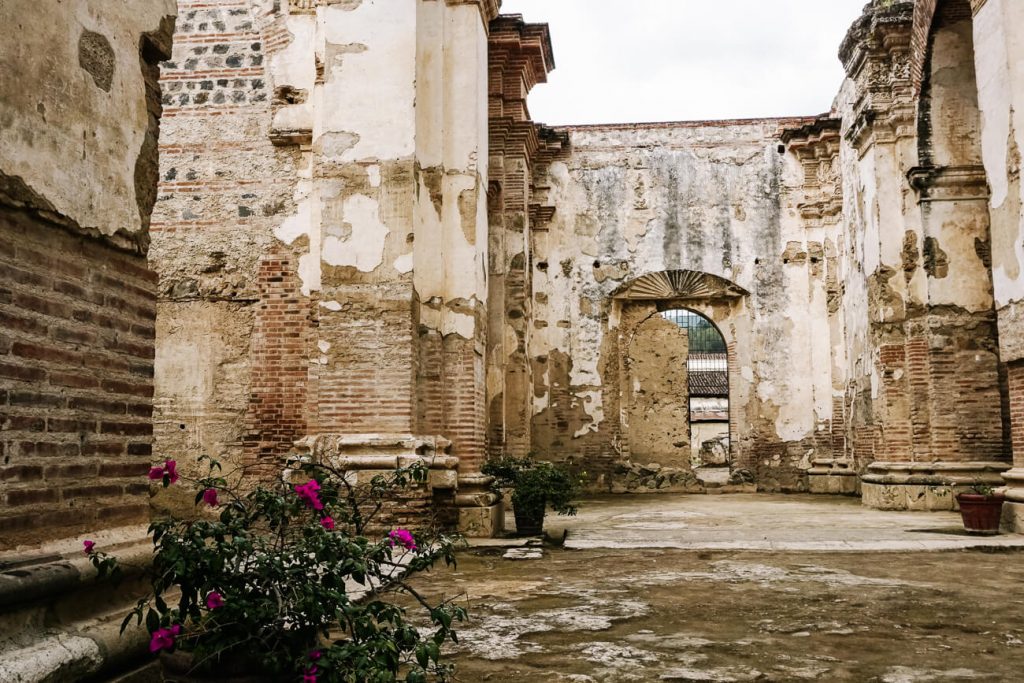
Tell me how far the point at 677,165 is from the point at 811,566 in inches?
472

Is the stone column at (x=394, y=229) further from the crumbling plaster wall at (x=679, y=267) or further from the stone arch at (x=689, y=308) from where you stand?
the stone arch at (x=689, y=308)

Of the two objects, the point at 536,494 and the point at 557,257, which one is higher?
the point at 557,257

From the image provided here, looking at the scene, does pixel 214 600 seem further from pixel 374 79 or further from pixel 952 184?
pixel 952 184

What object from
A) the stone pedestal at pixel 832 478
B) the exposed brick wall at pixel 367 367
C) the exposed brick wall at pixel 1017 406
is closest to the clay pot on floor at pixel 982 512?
the exposed brick wall at pixel 1017 406

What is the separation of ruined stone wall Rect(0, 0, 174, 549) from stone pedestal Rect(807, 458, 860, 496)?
14.0 metres

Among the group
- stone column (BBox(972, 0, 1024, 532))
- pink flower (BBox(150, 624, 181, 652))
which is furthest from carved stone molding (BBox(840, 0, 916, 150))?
pink flower (BBox(150, 624, 181, 652))

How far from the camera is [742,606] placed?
4.96 m

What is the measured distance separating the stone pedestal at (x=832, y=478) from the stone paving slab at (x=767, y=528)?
5.20 ft

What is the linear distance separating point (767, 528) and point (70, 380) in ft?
25.5

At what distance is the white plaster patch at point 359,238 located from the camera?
7.79 metres

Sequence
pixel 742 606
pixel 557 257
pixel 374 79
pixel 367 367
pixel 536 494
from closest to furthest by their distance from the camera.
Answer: pixel 742 606 → pixel 367 367 → pixel 374 79 → pixel 536 494 → pixel 557 257

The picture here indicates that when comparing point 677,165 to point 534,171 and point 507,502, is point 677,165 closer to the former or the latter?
point 534,171

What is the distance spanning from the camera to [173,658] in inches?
105

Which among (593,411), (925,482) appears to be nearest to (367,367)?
(925,482)
